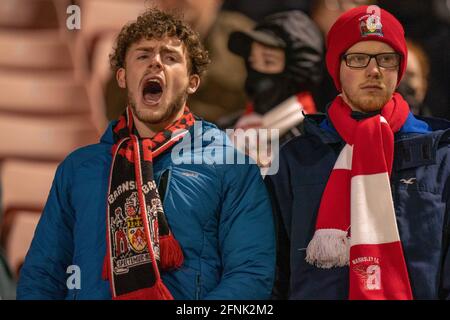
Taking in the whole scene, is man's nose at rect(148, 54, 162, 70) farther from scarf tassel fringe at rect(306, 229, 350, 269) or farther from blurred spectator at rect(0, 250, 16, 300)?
blurred spectator at rect(0, 250, 16, 300)

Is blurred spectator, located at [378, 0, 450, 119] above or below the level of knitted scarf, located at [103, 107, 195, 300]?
above

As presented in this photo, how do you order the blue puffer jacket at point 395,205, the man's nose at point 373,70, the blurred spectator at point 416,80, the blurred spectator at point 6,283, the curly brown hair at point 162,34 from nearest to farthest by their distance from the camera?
the blue puffer jacket at point 395,205 < the man's nose at point 373,70 < the curly brown hair at point 162,34 < the blurred spectator at point 6,283 < the blurred spectator at point 416,80

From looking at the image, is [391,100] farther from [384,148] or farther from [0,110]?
[0,110]

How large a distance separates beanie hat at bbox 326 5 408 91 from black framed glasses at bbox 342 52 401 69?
20 millimetres

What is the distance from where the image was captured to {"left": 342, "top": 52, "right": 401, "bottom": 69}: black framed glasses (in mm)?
2949

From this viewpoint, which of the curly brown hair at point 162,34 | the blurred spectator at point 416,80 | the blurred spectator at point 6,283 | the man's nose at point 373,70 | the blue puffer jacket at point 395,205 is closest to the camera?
the blue puffer jacket at point 395,205

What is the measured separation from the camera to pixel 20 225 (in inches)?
141

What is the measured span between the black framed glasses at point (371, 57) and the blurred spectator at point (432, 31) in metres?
0.59

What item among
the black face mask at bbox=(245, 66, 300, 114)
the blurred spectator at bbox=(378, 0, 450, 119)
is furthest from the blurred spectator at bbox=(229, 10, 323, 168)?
the blurred spectator at bbox=(378, 0, 450, 119)

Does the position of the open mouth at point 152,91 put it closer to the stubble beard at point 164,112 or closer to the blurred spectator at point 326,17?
the stubble beard at point 164,112

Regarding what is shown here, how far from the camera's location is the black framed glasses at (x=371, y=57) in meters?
2.95

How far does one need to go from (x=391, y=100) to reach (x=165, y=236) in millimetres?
824

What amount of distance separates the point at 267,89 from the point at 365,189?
2.64 ft

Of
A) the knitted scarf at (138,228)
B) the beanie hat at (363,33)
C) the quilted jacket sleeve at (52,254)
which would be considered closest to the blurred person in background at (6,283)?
the quilted jacket sleeve at (52,254)
